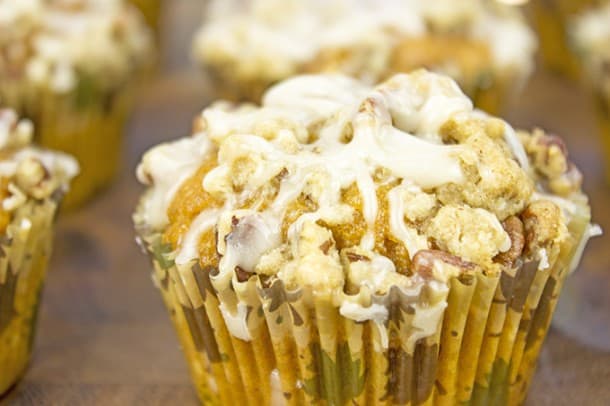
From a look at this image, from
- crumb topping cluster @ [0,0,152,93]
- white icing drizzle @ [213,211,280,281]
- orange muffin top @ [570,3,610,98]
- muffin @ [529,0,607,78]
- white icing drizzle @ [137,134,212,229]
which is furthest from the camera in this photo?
muffin @ [529,0,607,78]

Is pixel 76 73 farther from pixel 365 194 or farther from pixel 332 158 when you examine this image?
pixel 365 194

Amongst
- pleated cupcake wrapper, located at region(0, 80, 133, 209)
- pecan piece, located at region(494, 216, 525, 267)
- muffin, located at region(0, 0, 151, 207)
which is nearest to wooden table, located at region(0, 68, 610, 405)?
pleated cupcake wrapper, located at region(0, 80, 133, 209)

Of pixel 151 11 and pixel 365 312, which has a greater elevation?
pixel 365 312

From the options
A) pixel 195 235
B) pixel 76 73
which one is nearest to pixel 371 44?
pixel 76 73

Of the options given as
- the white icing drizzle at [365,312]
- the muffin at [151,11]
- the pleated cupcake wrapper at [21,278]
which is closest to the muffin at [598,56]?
the white icing drizzle at [365,312]

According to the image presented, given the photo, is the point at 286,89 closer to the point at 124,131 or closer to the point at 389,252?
the point at 389,252

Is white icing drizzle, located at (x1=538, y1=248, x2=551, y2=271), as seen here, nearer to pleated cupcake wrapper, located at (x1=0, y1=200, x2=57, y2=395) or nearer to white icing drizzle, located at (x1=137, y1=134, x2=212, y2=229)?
white icing drizzle, located at (x1=137, y1=134, x2=212, y2=229)

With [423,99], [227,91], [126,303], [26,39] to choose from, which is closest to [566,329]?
[423,99]
